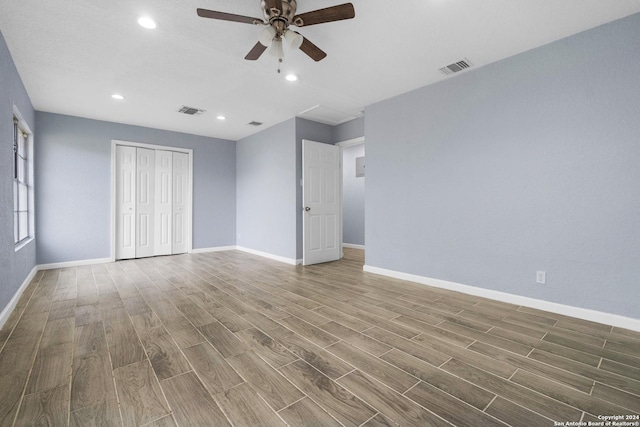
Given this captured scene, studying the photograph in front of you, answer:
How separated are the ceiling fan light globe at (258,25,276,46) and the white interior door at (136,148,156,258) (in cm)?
460

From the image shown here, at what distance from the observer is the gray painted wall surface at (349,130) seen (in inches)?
201

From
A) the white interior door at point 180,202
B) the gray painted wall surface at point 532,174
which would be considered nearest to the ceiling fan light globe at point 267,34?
the gray painted wall surface at point 532,174

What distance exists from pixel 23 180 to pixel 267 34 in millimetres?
4592

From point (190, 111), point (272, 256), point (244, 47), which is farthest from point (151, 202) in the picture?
point (244, 47)

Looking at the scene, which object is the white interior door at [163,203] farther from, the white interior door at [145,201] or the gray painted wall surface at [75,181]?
the gray painted wall surface at [75,181]

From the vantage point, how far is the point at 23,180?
4.15 metres

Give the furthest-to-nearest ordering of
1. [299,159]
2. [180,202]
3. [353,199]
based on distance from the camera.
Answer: [353,199] → [180,202] → [299,159]

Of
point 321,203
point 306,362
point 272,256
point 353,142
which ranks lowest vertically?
point 306,362

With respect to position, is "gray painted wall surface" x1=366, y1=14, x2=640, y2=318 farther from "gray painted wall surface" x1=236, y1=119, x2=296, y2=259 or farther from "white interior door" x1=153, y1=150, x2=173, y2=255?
"white interior door" x1=153, y1=150, x2=173, y2=255

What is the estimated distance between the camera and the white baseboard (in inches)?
92.6

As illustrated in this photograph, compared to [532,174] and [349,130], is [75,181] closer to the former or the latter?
[349,130]

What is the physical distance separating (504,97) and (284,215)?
3.69 meters

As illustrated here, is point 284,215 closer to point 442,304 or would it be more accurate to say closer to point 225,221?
point 225,221

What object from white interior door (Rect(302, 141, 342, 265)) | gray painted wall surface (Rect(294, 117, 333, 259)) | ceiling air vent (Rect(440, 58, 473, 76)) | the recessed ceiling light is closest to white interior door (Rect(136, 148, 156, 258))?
gray painted wall surface (Rect(294, 117, 333, 259))
